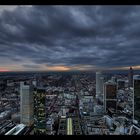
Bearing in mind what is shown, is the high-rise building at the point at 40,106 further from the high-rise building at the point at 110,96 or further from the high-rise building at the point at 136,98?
→ the high-rise building at the point at 136,98

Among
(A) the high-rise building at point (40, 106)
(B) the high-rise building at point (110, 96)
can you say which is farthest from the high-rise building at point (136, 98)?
(A) the high-rise building at point (40, 106)

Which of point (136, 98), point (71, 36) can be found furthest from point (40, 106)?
point (136, 98)

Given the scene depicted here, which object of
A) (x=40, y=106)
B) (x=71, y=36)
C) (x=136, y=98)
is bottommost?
(x=40, y=106)

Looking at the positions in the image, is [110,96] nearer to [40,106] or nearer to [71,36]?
[40,106]

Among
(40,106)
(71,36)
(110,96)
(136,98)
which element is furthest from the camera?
(110,96)

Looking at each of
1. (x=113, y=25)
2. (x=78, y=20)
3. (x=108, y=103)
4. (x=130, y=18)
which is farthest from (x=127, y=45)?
(x=108, y=103)
